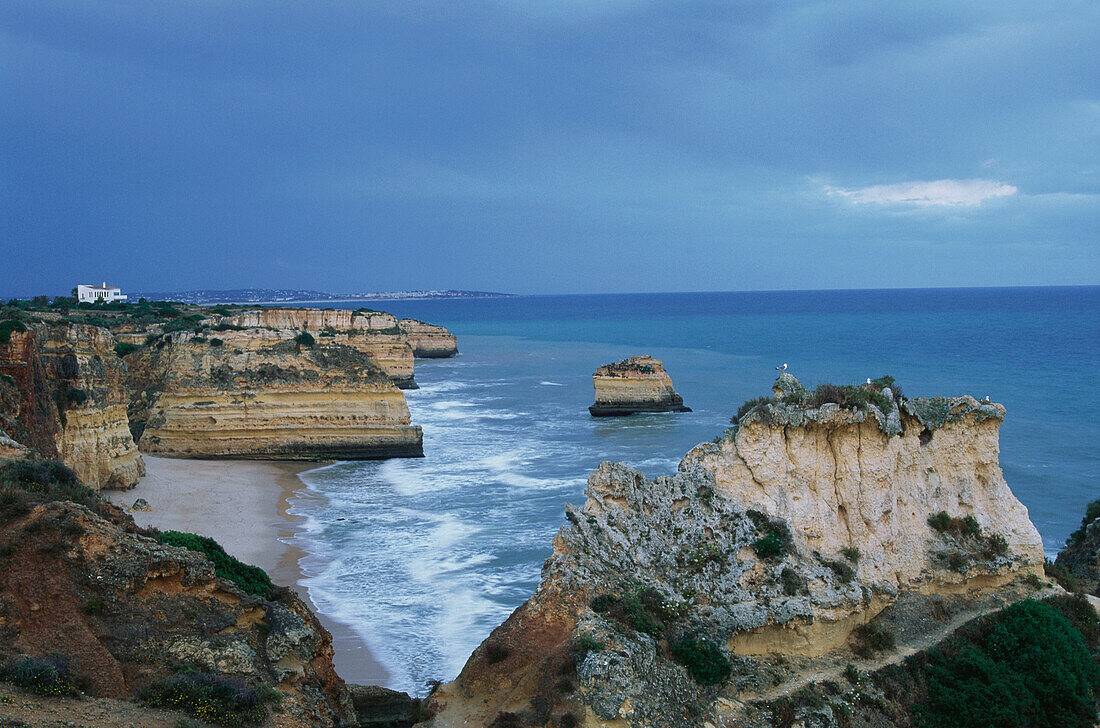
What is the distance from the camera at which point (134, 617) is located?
10930 mm

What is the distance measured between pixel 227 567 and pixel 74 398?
15789 millimetres

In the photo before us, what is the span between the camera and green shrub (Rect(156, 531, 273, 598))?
44.8ft

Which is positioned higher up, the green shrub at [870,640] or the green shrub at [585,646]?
the green shrub at [585,646]

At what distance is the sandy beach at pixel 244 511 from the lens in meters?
18.6

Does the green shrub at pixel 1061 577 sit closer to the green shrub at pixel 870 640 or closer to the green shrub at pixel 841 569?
the green shrub at pixel 870 640

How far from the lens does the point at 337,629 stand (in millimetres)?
19219

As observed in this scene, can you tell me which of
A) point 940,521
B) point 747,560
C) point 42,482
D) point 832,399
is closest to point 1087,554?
point 940,521

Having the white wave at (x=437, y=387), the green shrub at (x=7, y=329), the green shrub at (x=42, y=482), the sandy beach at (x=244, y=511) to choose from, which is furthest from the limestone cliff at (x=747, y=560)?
the white wave at (x=437, y=387)

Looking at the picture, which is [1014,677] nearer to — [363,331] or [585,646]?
[585,646]

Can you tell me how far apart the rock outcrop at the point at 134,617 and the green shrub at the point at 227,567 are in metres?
1.12

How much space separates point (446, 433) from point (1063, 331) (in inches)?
4107

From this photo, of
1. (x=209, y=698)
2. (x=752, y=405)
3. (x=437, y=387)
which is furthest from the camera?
(x=437, y=387)

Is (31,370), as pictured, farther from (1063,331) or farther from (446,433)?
(1063,331)

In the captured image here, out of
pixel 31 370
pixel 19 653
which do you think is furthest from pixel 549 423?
pixel 19 653
